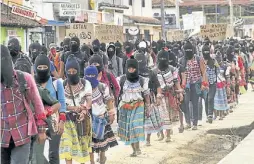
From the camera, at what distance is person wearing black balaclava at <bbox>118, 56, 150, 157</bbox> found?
11094 millimetres

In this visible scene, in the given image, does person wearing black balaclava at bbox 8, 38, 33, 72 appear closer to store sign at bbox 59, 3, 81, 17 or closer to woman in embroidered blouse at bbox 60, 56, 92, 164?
woman in embroidered blouse at bbox 60, 56, 92, 164

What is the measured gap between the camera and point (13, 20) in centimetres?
2750

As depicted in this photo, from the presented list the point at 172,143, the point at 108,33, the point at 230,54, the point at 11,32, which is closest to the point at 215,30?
the point at 230,54

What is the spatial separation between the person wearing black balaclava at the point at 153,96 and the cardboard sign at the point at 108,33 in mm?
8001

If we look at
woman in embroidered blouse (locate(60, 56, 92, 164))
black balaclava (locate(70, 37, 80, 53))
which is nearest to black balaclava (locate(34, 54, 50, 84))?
woman in embroidered blouse (locate(60, 56, 92, 164))

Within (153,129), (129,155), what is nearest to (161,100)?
(153,129)

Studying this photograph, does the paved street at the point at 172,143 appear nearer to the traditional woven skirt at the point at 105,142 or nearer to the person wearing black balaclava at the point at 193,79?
the person wearing black balaclava at the point at 193,79

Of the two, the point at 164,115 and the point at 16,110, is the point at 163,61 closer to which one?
the point at 164,115

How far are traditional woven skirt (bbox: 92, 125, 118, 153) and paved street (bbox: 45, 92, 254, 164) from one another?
2.87ft

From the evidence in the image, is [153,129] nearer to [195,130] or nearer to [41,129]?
[195,130]

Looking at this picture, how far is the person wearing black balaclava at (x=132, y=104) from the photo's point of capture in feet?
36.4

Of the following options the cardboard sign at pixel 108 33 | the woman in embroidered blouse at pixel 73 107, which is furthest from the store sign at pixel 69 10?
the woman in embroidered blouse at pixel 73 107

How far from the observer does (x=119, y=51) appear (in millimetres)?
17516

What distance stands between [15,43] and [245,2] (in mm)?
76104
